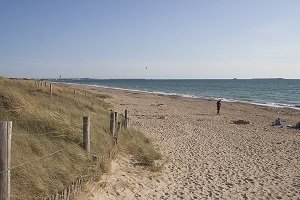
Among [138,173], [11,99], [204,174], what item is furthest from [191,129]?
[11,99]

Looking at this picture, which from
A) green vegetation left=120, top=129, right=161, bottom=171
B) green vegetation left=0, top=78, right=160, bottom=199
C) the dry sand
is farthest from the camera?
green vegetation left=120, top=129, right=161, bottom=171

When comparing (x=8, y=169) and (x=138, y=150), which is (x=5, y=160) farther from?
(x=138, y=150)

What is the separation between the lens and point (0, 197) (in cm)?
505

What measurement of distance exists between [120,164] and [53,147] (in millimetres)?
2643

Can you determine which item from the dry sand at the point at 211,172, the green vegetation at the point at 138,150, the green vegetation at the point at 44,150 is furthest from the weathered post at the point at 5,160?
the green vegetation at the point at 138,150

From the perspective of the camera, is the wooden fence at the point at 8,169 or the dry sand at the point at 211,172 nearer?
the wooden fence at the point at 8,169

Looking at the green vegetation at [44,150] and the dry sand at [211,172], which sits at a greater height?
the green vegetation at [44,150]

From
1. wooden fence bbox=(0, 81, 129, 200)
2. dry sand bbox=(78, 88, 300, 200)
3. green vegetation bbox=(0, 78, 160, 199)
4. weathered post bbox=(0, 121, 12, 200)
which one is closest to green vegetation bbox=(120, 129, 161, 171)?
green vegetation bbox=(0, 78, 160, 199)

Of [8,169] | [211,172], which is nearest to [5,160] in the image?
[8,169]

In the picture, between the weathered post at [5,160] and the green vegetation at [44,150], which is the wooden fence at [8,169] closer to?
the weathered post at [5,160]

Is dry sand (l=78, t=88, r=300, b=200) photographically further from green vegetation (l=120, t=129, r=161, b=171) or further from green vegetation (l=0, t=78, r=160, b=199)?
green vegetation (l=0, t=78, r=160, b=199)

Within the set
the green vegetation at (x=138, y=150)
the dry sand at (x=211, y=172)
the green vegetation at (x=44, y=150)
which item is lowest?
the dry sand at (x=211, y=172)

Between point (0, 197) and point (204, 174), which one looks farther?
point (204, 174)

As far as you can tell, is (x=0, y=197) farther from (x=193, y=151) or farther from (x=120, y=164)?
(x=193, y=151)
